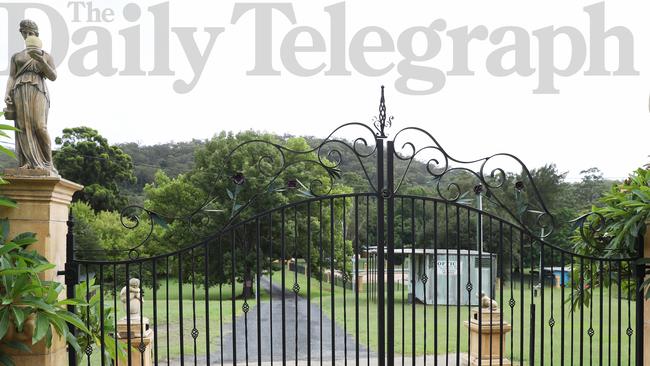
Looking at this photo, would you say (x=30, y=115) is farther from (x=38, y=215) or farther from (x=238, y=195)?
(x=238, y=195)

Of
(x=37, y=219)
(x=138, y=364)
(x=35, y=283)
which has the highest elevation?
(x=37, y=219)

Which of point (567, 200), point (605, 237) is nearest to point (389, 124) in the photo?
point (605, 237)

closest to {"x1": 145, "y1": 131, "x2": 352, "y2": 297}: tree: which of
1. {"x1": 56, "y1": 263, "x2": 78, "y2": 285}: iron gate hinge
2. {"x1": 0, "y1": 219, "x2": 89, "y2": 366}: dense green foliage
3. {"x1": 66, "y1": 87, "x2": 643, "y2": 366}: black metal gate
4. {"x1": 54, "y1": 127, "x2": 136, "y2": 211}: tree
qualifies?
{"x1": 66, "y1": 87, "x2": 643, "y2": 366}: black metal gate

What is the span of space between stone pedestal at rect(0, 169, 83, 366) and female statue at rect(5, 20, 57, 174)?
104 mm

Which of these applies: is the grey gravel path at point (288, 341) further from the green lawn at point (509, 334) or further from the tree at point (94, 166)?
the tree at point (94, 166)

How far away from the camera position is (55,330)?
362 cm

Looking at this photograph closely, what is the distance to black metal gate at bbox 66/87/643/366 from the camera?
3980mm

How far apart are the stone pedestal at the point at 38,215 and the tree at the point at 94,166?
2152cm

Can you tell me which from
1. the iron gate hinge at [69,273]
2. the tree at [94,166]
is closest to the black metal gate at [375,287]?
the iron gate hinge at [69,273]

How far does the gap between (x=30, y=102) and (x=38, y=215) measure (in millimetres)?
730

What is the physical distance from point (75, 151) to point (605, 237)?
2430 cm

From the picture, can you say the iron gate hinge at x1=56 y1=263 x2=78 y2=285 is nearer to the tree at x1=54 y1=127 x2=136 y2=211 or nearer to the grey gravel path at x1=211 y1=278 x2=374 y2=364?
the grey gravel path at x1=211 y1=278 x2=374 y2=364

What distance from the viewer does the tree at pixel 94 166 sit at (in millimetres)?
24578

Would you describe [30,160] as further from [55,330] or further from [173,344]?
[173,344]
